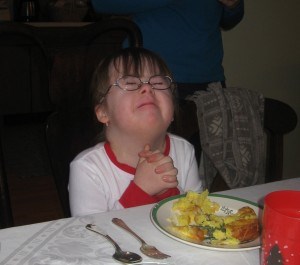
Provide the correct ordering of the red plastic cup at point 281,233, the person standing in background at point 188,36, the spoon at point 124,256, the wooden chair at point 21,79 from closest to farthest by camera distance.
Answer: the red plastic cup at point 281,233, the spoon at point 124,256, the person standing in background at point 188,36, the wooden chair at point 21,79

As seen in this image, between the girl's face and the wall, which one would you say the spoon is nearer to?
the girl's face

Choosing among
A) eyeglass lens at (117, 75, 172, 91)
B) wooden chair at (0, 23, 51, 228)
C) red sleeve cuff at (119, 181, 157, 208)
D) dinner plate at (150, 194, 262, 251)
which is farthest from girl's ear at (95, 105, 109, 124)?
wooden chair at (0, 23, 51, 228)

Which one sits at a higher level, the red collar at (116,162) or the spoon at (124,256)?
the spoon at (124,256)

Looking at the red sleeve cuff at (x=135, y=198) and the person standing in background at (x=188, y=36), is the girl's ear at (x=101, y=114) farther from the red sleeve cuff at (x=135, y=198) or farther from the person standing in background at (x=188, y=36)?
the person standing in background at (x=188, y=36)

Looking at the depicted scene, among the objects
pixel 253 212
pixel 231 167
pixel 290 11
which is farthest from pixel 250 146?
pixel 290 11

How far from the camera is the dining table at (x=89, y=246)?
0.64 meters

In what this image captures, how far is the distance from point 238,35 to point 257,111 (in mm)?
1415

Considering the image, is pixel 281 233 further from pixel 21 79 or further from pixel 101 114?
pixel 21 79

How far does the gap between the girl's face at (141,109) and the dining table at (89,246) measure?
1.10 ft

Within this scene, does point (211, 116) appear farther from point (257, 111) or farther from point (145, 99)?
point (145, 99)

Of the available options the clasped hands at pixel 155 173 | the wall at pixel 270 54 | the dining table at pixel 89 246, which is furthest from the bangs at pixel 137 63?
the wall at pixel 270 54

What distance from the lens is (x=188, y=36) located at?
5.60ft

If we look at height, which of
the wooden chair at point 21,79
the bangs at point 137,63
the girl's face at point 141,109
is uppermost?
the bangs at point 137,63

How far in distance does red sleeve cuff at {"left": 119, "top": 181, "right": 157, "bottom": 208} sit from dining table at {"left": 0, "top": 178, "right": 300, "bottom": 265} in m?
0.25
